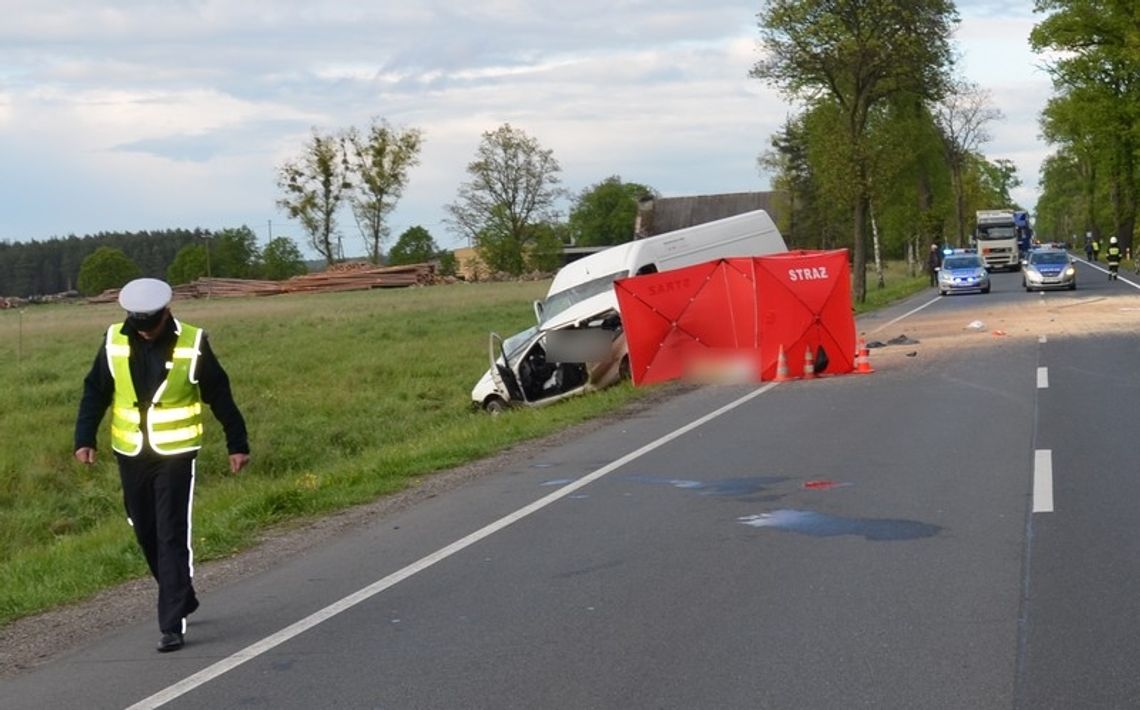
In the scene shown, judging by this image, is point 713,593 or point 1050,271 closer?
point 713,593

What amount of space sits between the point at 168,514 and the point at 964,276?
46.7 metres

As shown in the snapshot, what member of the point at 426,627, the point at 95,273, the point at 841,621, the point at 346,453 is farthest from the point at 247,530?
the point at 95,273

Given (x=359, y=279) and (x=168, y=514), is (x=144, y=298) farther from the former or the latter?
(x=359, y=279)

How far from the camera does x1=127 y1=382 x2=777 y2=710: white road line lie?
6727 millimetres

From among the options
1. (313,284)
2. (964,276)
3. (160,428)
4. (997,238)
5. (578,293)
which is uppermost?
(160,428)

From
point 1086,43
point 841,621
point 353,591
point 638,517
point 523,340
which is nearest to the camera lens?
point 841,621

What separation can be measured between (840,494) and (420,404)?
616 inches

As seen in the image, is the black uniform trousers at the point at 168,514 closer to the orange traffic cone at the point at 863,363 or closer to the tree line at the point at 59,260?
the orange traffic cone at the point at 863,363

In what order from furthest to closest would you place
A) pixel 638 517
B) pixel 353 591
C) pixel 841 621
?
1. pixel 638 517
2. pixel 353 591
3. pixel 841 621

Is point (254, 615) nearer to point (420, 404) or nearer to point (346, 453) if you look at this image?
point (346, 453)

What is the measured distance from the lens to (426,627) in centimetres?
761

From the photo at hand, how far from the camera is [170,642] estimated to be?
7.53 meters

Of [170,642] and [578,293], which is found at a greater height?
[578,293]

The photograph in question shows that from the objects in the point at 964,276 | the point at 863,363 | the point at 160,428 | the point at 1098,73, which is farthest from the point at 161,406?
the point at 1098,73
